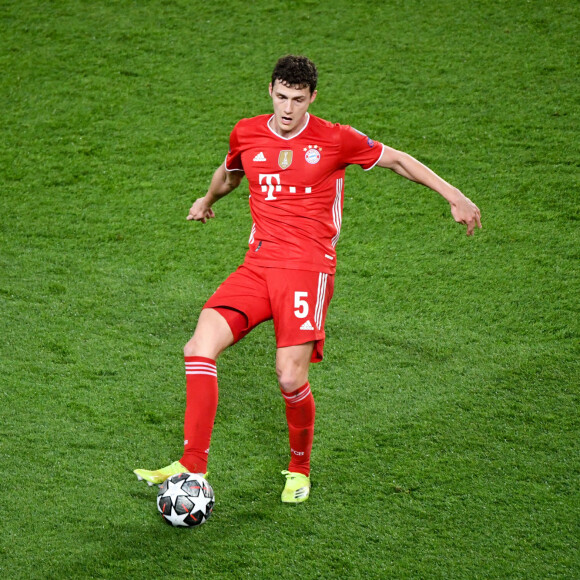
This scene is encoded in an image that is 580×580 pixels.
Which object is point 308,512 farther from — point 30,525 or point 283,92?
point 283,92

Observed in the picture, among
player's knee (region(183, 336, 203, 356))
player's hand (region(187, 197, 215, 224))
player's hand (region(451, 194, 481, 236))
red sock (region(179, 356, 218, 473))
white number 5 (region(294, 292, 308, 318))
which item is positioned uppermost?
player's hand (region(451, 194, 481, 236))

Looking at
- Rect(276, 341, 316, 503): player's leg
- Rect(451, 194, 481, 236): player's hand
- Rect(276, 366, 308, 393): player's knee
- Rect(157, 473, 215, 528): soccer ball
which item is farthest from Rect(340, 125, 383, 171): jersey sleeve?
Rect(157, 473, 215, 528): soccer ball

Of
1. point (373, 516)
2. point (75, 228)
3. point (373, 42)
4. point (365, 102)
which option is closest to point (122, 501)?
point (373, 516)

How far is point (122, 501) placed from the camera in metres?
3.39

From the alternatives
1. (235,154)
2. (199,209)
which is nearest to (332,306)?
(199,209)

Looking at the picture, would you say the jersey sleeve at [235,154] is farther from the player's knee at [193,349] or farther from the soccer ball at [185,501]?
the soccer ball at [185,501]

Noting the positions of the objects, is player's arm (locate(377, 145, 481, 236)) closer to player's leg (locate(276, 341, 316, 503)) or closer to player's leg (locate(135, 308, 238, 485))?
player's leg (locate(276, 341, 316, 503))

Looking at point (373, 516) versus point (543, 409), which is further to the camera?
point (543, 409)

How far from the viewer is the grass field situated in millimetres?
3246

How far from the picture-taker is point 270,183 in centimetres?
350

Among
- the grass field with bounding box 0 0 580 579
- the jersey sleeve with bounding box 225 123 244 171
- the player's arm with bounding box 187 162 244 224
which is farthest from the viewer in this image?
the player's arm with bounding box 187 162 244 224

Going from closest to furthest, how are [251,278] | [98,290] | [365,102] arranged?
[251,278] → [98,290] → [365,102]

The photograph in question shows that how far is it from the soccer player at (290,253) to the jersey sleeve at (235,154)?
0.03 ft

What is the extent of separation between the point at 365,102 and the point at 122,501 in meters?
4.29
